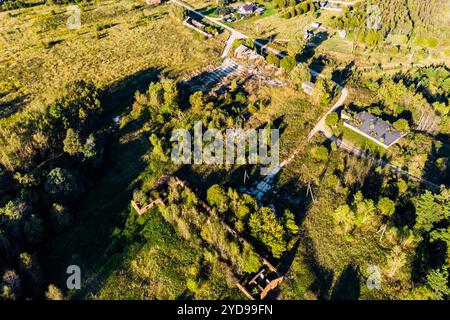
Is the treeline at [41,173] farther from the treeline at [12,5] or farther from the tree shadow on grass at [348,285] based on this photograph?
the treeline at [12,5]

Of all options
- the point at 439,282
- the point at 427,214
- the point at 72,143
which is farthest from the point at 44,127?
the point at 439,282

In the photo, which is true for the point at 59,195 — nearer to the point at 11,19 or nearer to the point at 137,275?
the point at 137,275

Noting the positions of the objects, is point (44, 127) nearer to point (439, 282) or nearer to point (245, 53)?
point (245, 53)

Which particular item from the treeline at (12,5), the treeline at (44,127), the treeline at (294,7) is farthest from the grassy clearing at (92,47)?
the treeline at (294,7)

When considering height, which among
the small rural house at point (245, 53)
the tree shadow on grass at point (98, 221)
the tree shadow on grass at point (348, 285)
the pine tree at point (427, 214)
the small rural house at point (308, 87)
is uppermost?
the small rural house at point (245, 53)

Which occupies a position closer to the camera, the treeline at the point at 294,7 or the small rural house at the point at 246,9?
the treeline at the point at 294,7

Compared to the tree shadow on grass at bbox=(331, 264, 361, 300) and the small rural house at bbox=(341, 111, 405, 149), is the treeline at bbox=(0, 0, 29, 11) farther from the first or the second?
the tree shadow on grass at bbox=(331, 264, 361, 300)
